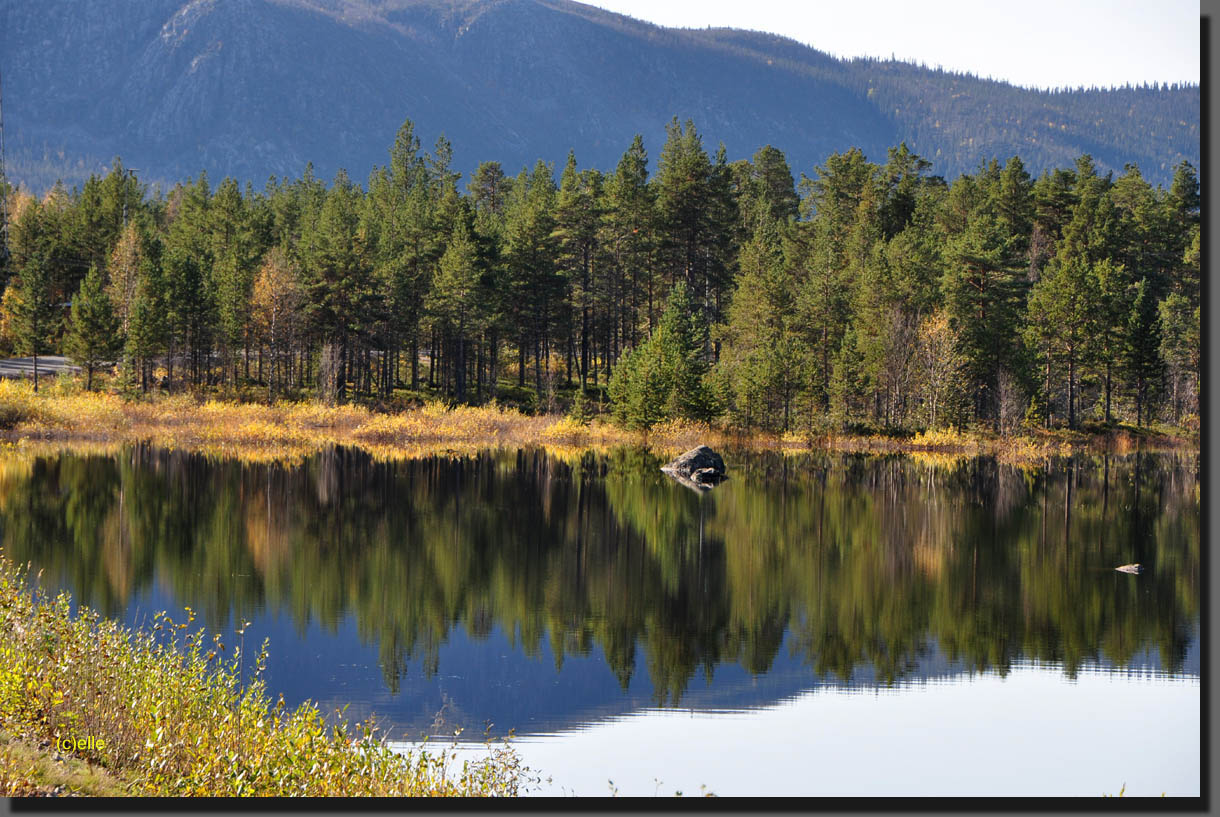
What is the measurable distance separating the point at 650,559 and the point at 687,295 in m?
50.9

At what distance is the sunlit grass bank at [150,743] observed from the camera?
1016 cm

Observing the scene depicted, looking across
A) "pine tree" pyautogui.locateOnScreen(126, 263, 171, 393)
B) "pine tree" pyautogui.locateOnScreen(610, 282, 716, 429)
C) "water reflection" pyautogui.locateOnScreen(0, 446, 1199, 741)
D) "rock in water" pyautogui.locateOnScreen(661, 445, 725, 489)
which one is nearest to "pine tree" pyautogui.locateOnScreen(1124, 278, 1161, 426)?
"water reflection" pyautogui.locateOnScreen(0, 446, 1199, 741)

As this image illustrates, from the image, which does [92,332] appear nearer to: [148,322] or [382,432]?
[148,322]

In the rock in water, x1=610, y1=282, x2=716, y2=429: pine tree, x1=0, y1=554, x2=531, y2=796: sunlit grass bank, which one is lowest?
the rock in water

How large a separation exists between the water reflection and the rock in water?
5.41 ft

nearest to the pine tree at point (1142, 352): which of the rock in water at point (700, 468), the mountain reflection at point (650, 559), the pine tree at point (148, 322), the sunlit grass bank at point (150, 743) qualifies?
the mountain reflection at point (650, 559)

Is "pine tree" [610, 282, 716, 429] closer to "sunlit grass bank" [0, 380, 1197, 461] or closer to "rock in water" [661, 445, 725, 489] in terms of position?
"sunlit grass bank" [0, 380, 1197, 461]

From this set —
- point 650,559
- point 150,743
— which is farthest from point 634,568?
point 150,743

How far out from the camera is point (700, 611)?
2616 centimetres

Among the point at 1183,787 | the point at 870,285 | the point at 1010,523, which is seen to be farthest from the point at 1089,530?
the point at 870,285

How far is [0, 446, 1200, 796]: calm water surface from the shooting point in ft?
52.5

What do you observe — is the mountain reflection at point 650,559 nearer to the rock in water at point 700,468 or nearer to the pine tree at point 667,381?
the rock in water at point 700,468

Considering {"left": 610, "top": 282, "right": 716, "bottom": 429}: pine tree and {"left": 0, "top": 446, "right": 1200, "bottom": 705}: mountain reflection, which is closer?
{"left": 0, "top": 446, "right": 1200, "bottom": 705}: mountain reflection

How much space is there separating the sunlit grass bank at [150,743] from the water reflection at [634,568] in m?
5.60
